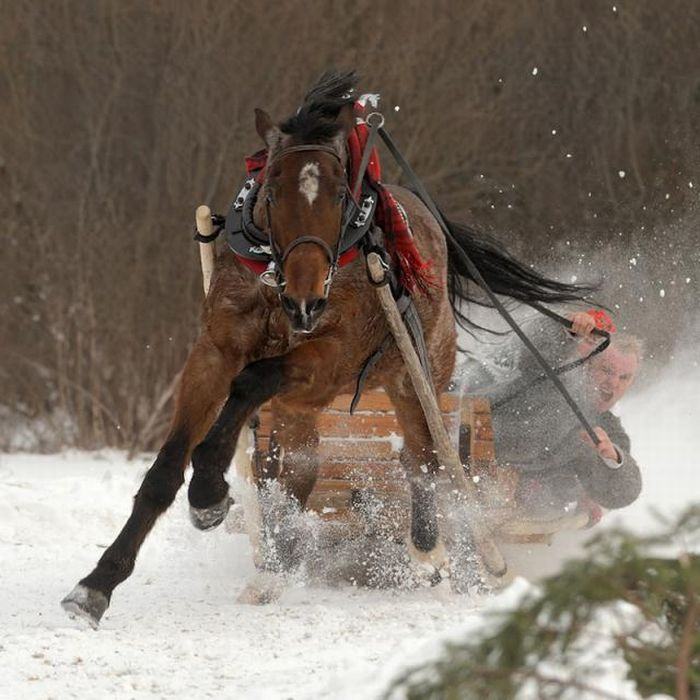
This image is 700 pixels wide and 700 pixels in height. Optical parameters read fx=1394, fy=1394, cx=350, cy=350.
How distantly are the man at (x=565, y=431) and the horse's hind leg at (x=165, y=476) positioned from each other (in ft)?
6.49

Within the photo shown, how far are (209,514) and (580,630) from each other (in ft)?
9.62

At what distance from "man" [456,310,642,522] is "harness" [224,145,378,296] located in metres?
1.66

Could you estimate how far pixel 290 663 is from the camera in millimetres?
3975

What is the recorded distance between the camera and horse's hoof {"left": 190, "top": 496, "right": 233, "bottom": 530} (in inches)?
186

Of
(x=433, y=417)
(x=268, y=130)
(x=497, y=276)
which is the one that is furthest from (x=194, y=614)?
(x=497, y=276)

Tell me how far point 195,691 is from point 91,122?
307 inches

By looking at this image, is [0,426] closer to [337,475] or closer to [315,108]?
[337,475]

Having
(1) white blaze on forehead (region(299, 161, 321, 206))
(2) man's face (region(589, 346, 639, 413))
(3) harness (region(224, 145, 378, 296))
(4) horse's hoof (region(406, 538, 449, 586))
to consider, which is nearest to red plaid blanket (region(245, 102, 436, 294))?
(3) harness (region(224, 145, 378, 296))

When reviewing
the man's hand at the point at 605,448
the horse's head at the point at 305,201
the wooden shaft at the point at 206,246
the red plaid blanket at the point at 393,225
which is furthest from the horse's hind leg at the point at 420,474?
the horse's head at the point at 305,201

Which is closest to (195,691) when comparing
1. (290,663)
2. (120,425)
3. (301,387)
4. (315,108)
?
(290,663)

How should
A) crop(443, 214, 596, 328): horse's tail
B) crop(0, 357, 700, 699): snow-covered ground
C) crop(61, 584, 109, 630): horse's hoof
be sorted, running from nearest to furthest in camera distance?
crop(0, 357, 700, 699): snow-covered ground
crop(61, 584, 109, 630): horse's hoof
crop(443, 214, 596, 328): horse's tail

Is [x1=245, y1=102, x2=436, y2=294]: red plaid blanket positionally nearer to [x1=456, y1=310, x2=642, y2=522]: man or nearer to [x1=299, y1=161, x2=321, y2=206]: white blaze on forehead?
[x1=299, y1=161, x2=321, y2=206]: white blaze on forehead

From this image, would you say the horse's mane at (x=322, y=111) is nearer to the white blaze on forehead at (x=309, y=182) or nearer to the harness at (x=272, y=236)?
the harness at (x=272, y=236)

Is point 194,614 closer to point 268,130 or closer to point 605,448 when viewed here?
point 268,130
